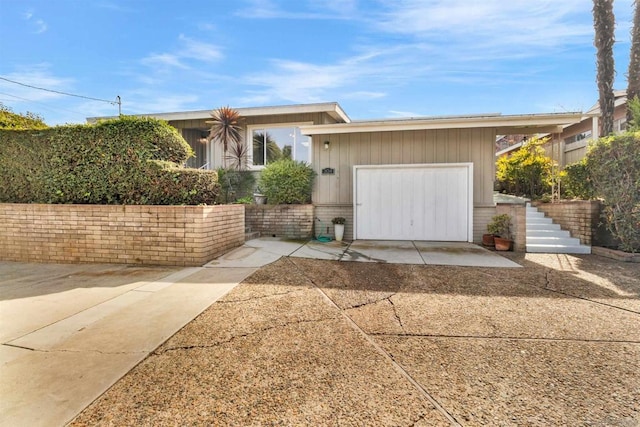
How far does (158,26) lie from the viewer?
782 cm

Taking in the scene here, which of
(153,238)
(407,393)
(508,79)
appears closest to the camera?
(407,393)

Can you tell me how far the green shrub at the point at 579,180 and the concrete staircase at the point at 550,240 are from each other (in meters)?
0.93

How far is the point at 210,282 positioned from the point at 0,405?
8.70 feet

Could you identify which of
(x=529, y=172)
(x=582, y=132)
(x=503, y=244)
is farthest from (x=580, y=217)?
(x=582, y=132)

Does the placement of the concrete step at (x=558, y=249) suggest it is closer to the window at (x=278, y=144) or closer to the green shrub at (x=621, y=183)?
the green shrub at (x=621, y=183)

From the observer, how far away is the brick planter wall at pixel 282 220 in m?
8.72

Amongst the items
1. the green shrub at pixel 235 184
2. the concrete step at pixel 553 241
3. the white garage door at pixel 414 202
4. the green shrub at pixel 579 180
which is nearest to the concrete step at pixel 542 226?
the concrete step at pixel 553 241

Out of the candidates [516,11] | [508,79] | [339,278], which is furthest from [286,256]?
[508,79]

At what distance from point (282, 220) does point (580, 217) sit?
7591mm

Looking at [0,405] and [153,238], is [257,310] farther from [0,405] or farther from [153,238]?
[153,238]

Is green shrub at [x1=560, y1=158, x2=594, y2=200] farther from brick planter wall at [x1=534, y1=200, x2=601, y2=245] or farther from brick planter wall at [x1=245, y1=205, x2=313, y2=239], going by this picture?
brick planter wall at [x1=245, y1=205, x2=313, y2=239]

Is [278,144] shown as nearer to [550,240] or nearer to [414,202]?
[414,202]

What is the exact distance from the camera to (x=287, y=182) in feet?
28.9

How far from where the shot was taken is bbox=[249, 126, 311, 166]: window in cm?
996
